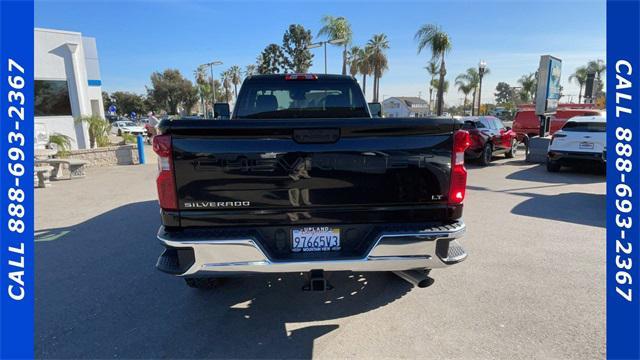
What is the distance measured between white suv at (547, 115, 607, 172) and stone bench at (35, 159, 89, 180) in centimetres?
1397

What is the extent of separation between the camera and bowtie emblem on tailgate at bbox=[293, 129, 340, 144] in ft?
8.39

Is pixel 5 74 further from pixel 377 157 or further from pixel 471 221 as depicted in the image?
pixel 471 221

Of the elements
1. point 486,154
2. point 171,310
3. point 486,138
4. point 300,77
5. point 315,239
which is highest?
point 300,77

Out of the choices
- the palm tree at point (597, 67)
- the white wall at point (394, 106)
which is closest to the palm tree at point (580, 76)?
the palm tree at point (597, 67)

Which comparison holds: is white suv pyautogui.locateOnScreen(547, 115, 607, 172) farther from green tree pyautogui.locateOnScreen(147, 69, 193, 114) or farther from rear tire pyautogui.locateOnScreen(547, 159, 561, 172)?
green tree pyautogui.locateOnScreen(147, 69, 193, 114)

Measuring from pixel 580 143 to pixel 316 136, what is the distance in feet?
34.0

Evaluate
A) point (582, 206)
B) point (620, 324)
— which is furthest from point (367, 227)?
point (582, 206)

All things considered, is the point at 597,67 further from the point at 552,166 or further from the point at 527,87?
the point at 552,166

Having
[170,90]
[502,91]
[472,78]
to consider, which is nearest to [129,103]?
[170,90]

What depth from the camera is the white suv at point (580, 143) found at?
9680 millimetres

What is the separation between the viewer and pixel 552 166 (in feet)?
35.7

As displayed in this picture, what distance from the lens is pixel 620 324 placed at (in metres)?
2.87

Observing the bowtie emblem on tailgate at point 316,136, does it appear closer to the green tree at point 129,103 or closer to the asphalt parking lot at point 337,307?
the asphalt parking lot at point 337,307

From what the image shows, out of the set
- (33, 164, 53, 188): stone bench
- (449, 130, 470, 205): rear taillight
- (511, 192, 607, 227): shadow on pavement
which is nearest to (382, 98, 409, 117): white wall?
(511, 192, 607, 227): shadow on pavement
